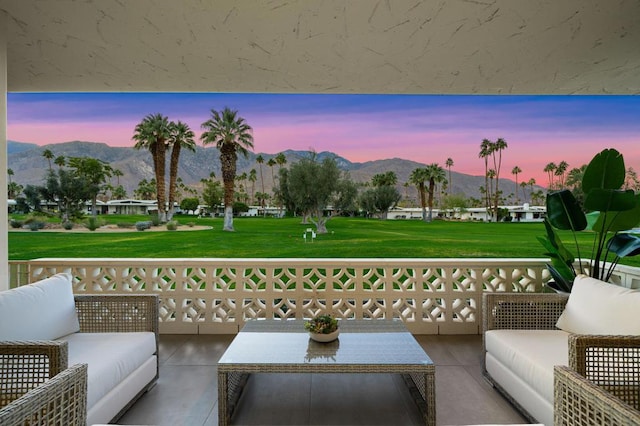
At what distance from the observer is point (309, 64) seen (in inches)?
122

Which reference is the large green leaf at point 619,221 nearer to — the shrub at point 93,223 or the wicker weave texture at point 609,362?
the wicker weave texture at point 609,362

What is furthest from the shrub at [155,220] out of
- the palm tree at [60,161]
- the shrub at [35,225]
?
the shrub at [35,225]

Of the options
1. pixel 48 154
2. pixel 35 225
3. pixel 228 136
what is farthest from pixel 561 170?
pixel 48 154

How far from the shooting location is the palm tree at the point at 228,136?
12.4m

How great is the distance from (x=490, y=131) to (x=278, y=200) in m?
8.09

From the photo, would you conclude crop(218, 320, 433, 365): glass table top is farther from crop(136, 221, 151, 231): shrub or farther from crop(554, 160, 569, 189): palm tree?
crop(136, 221, 151, 231): shrub

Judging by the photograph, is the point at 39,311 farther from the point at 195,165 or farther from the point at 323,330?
the point at 195,165

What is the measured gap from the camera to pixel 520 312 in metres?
2.64

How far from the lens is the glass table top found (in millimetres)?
2050

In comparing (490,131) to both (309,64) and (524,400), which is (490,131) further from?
(524,400)

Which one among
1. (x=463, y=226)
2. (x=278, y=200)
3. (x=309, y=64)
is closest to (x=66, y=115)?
(x=278, y=200)

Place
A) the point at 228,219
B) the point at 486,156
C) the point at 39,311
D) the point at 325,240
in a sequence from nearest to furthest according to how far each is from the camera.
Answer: the point at 39,311, the point at 486,156, the point at 228,219, the point at 325,240

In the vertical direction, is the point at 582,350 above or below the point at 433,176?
below

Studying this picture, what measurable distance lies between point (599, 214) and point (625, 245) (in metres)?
0.31
